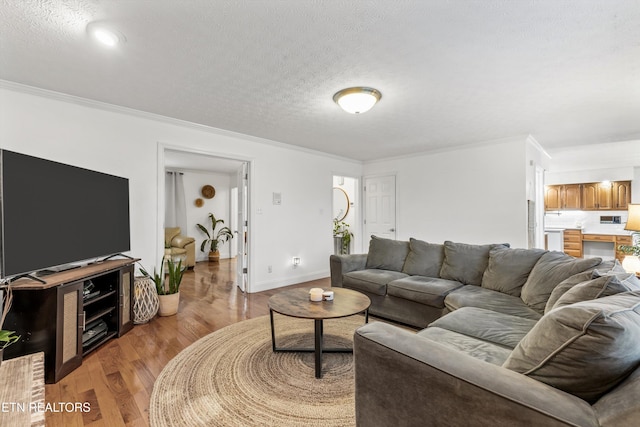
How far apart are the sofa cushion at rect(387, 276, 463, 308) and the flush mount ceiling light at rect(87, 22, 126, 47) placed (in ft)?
10.0

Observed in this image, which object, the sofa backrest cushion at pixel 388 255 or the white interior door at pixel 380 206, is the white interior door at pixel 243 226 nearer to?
the sofa backrest cushion at pixel 388 255

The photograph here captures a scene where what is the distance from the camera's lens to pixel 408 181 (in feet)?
17.8

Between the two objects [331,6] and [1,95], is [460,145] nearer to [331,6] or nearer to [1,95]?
[331,6]

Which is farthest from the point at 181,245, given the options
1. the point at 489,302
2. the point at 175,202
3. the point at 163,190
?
the point at 489,302

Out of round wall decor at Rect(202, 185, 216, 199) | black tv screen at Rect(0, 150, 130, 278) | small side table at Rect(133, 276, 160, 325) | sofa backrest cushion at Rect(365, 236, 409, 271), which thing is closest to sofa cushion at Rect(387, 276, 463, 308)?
sofa backrest cushion at Rect(365, 236, 409, 271)

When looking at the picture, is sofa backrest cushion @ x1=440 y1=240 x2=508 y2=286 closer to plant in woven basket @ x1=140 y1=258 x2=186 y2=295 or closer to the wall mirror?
plant in woven basket @ x1=140 y1=258 x2=186 y2=295

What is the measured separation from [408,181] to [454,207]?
0.98m

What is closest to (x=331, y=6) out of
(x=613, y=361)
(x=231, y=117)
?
(x=613, y=361)

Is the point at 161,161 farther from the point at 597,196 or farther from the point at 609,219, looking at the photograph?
the point at 609,219

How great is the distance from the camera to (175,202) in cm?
692

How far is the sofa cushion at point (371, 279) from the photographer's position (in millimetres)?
3146

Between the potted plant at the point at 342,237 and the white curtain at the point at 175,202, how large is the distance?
147 inches

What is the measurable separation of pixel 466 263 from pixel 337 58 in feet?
7.85

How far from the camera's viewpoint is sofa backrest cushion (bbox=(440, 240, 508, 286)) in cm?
298
